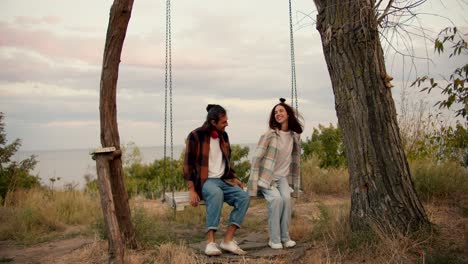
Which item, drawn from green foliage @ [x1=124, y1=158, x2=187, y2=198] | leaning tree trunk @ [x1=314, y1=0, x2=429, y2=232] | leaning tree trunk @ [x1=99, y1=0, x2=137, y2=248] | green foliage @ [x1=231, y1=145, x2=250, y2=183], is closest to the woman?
leaning tree trunk @ [x1=314, y1=0, x2=429, y2=232]

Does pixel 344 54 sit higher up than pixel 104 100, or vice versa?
pixel 344 54

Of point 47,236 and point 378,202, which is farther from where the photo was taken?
point 47,236

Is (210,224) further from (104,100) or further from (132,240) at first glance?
(104,100)

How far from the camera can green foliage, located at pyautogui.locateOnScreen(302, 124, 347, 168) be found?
1162cm

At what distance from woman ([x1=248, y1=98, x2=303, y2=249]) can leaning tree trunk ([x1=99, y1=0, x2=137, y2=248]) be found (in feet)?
4.81

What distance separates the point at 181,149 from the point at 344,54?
820 centimetres

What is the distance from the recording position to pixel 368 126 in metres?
4.91

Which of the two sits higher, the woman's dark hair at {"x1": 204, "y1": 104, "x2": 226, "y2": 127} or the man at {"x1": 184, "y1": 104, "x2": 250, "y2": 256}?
the woman's dark hair at {"x1": 204, "y1": 104, "x2": 226, "y2": 127}

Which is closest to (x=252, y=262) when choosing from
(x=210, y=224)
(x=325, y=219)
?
(x=210, y=224)

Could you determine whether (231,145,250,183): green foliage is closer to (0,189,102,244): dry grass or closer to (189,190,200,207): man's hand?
(0,189,102,244): dry grass

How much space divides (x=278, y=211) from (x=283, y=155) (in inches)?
26.6

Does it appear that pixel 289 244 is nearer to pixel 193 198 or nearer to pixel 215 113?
pixel 193 198

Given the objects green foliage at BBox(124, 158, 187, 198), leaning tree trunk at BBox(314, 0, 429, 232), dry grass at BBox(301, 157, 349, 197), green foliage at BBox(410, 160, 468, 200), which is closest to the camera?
leaning tree trunk at BBox(314, 0, 429, 232)

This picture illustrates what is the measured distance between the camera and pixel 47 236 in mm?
6676
